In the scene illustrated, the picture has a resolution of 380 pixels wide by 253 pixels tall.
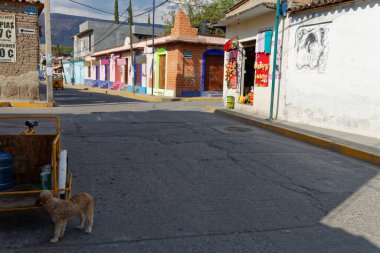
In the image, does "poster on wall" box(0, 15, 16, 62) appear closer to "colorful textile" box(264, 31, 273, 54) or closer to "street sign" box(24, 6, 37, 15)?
"street sign" box(24, 6, 37, 15)

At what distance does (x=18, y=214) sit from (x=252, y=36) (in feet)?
41.4

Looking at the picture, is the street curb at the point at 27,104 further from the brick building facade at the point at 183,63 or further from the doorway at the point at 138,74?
the doorway at the point at 138,74

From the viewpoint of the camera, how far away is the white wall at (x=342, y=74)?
9.17 m

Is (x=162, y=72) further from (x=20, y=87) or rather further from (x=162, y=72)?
(x=20, y=87)

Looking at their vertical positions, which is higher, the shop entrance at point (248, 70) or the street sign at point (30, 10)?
the street sign at point (30, 10)

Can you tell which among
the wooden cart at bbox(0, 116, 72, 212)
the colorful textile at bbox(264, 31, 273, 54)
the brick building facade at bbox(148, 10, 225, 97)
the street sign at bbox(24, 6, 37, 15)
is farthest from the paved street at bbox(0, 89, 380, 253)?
the brick building facade at bbox(148, 10, 225, 97)

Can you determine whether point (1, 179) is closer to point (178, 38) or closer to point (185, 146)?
point (185, 146)

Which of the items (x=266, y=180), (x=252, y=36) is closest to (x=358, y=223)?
(x=266, y=180)

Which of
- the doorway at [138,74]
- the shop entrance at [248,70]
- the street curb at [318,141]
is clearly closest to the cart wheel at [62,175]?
the street curb at [318,141]

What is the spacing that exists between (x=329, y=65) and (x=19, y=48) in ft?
43.8

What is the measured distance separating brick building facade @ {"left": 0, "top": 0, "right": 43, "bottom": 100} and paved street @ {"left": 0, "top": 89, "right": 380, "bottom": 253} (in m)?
9.64

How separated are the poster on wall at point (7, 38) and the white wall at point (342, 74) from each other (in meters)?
12.2

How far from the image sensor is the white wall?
30.1ft

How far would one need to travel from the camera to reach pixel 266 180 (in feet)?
18.6
